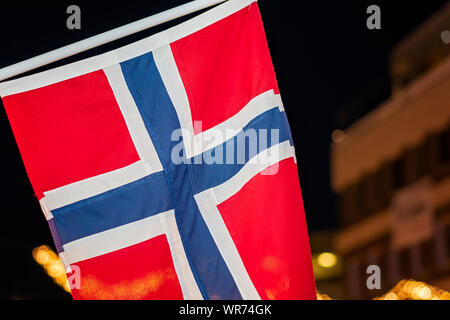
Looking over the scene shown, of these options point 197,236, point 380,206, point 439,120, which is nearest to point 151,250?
point 197,236

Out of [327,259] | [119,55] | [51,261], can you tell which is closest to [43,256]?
[51,261]

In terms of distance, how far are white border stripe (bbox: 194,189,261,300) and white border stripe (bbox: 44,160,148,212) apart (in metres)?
0.27

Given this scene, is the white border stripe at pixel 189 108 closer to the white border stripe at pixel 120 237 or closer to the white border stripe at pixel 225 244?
the white border stripe at pixel 225 244

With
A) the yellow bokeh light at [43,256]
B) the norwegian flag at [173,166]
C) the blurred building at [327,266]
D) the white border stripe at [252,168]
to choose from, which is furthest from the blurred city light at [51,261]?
the blurred building at [327,266]

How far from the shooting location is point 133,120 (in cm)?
431

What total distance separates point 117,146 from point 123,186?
0.18 metres

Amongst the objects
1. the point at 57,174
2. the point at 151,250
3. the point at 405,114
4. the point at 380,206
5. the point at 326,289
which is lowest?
the point at 326,289

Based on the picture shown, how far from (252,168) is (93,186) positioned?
25.1 inches

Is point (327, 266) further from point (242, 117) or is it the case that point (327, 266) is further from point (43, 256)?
point (242, 117)

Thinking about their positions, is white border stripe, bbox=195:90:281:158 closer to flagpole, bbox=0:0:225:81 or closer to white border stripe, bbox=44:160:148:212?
white border stripe, bbox=44:160:148:212

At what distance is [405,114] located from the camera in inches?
1697

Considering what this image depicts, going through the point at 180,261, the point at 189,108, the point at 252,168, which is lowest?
the point at 180,261

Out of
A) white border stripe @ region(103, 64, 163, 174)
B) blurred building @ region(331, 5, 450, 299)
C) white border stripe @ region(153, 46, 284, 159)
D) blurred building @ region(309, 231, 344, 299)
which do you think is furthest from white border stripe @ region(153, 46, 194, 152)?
blurred building @ region(309, 231, 344, 299)
